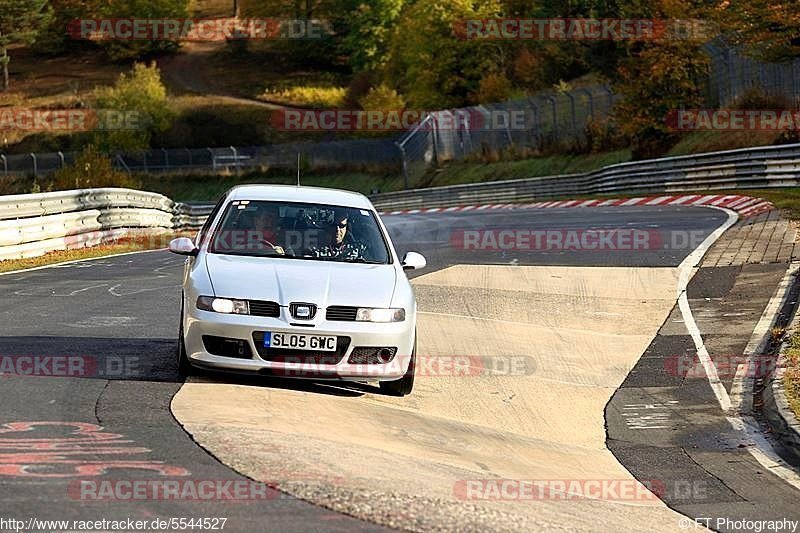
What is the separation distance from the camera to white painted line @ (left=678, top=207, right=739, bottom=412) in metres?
11.9

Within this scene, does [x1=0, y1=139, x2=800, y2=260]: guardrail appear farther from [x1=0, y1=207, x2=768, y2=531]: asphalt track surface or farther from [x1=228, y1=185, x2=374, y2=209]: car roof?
[x1=228, y1=185, x2=374, y2=209]: car roof

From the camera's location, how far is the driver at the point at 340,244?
10.9 m

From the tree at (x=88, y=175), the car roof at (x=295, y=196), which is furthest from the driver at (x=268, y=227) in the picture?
the tree at (x=88, y=175)

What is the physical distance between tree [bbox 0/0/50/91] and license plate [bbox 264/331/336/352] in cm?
9835

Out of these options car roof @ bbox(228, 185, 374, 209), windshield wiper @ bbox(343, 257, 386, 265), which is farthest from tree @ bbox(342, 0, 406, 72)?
windshield wiper @ bbox(343, 257, 386, 265)

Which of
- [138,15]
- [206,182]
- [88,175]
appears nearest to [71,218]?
[88,175]

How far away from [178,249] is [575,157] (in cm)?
4214

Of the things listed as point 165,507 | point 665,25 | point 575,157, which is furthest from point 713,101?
point 165,507

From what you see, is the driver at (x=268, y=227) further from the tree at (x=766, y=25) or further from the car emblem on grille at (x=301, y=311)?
the tree at (x=766, y=25)

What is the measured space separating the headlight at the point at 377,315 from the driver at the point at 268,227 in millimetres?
1239

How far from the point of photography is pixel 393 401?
10.5 meters

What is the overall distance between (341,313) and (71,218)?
16344 mm

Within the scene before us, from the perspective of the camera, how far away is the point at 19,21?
10500 cm

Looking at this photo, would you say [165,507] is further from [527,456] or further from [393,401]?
[393,401]
